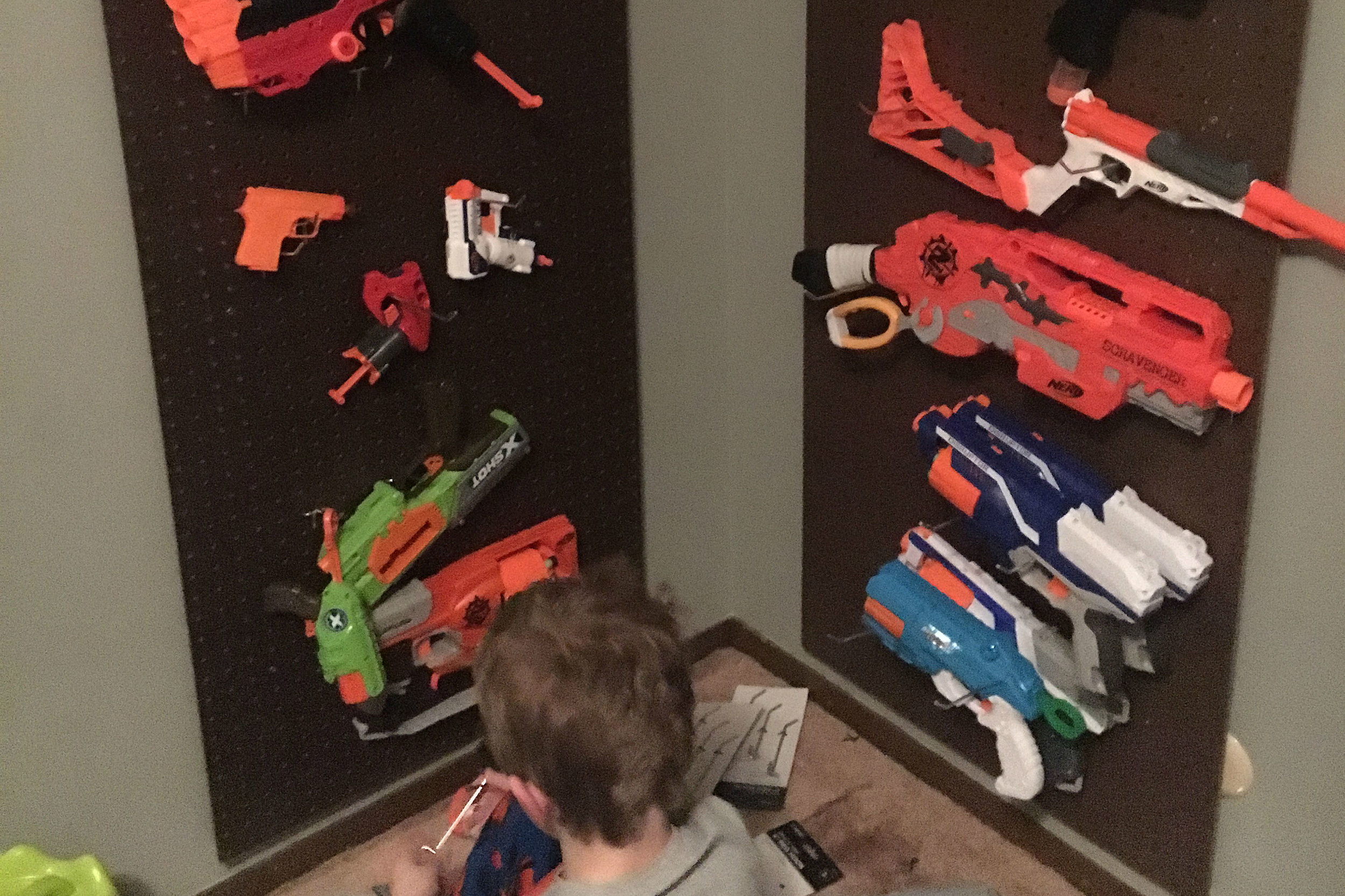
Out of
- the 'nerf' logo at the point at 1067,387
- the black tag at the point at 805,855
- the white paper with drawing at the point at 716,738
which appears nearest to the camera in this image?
the 'nerf' logo at the point at 1067,387

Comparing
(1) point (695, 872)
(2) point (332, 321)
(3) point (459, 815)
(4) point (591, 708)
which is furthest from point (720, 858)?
(2) point (332, 321)

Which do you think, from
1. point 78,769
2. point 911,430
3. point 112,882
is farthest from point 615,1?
point 112,882

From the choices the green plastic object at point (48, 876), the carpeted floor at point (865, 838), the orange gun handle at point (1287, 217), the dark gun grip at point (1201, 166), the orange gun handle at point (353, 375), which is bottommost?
the carpeted floor at point (865, 838)

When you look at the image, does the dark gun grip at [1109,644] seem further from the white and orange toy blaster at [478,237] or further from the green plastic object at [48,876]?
the green plastic object at [48,876]

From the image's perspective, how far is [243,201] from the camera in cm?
130

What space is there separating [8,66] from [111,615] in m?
0.59

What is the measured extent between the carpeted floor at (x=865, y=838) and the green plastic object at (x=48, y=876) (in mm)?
298

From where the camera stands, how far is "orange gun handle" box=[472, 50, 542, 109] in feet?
4.55

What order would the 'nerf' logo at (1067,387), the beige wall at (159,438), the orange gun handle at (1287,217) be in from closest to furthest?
the orange gun handle at (1287,217)
the beige wall at (159,438)
the 'nerf' logo at (1067,387)

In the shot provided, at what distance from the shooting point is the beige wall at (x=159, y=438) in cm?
116

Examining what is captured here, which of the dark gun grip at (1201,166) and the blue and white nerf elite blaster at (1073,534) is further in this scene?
the blue and white nerf elite blaster at (1073,534)

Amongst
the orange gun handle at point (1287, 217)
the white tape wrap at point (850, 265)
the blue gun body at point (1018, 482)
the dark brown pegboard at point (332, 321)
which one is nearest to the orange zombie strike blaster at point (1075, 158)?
the orange gun handle at point (1287, 217)

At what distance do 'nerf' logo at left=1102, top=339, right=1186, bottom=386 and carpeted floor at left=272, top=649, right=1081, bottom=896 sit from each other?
0.73 m

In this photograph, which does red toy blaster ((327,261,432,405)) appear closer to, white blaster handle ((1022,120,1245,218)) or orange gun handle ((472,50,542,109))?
orange gun handle ((472,50,542,109))
